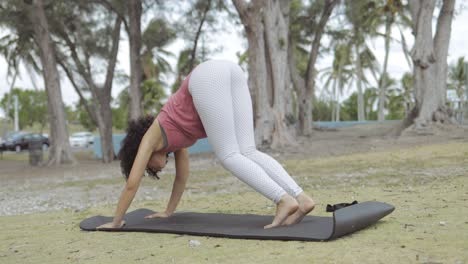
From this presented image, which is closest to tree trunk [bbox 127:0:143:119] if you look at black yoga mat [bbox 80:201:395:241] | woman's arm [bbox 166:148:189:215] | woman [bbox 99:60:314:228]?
black yoga mat [bbox 80:201:395:241]

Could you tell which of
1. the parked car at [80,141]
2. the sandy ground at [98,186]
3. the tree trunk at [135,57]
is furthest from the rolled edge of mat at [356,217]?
the parked car at [80,141]

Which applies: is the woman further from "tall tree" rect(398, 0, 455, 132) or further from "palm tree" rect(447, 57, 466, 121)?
"palm tree" rect(447, 57, 466, 121)

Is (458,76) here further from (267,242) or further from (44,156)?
(267,242)

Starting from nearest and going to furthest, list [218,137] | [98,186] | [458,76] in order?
1. [218,137]
2. [98,186]
3. [458,76]

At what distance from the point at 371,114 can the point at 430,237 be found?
6205cm

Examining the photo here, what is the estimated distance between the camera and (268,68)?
1672 cm

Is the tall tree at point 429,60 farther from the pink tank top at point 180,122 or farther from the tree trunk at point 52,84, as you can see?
the pink tank top at point 180,122

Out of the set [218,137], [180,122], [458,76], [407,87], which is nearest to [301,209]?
[218,137]

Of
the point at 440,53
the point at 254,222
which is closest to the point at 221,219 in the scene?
the point at 254,222

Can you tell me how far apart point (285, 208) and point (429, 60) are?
526 inches

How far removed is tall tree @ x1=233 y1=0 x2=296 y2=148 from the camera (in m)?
14.7

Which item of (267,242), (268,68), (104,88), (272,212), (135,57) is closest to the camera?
(267,242)

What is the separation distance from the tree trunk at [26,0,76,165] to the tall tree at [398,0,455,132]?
11930mm

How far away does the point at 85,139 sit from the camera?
4431cm
